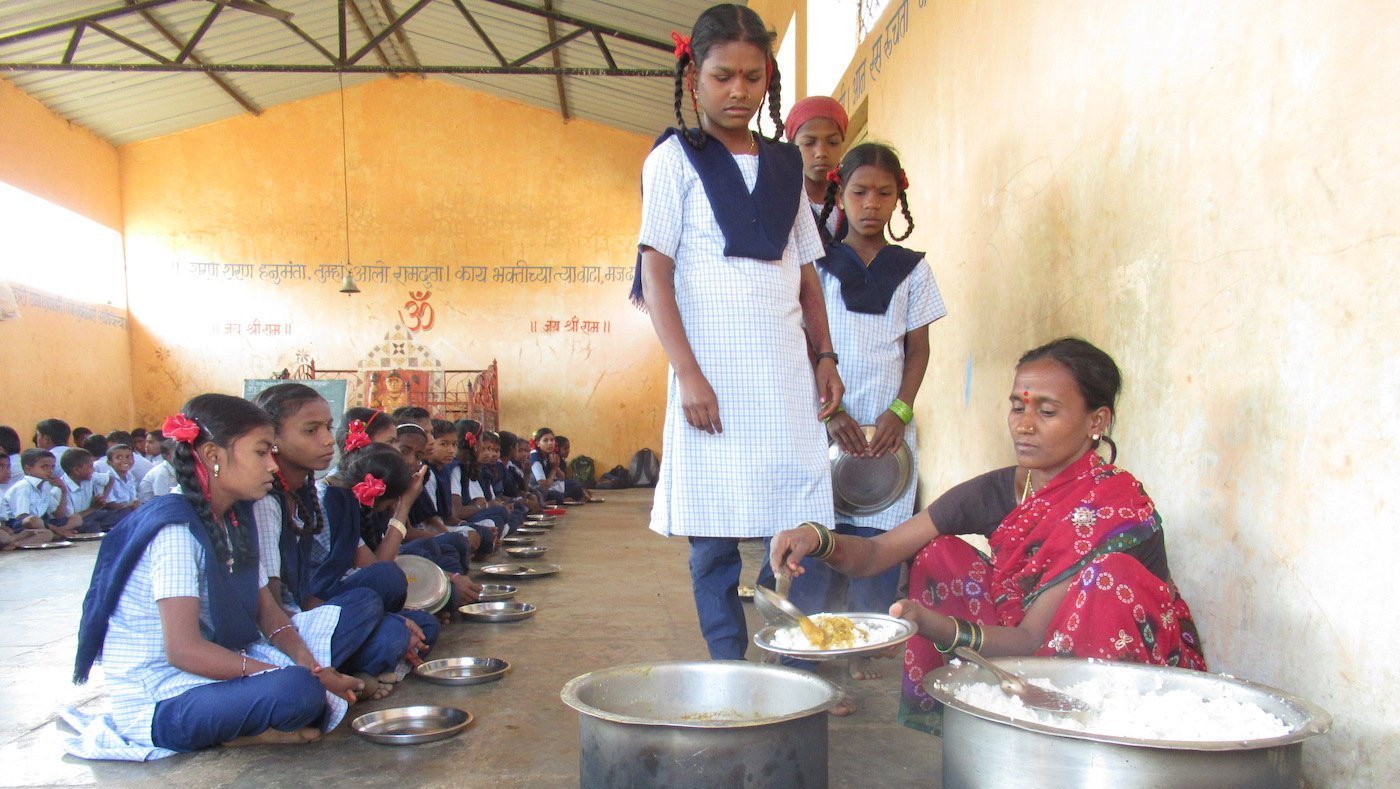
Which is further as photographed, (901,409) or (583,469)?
(583,469)

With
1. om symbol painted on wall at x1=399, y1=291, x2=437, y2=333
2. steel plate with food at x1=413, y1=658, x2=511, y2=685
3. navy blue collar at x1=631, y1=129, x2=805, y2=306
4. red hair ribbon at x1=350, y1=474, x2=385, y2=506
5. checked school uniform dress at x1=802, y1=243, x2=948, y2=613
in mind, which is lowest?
steel plate with food at x1=413, y1=658, x2=511, y2=685

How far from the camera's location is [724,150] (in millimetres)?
2336

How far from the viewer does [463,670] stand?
305cm

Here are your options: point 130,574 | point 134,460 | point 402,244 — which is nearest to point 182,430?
point 130,574

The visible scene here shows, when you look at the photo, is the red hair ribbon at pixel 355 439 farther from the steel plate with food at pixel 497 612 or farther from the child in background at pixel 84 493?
the child in background at pixel 84 493

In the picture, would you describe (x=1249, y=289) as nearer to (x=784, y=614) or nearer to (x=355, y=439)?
(x=784, y=614)

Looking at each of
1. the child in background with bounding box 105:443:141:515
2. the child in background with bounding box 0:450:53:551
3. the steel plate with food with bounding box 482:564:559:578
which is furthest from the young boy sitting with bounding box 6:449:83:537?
the steel plate with food with bounding box 482:564:559:578

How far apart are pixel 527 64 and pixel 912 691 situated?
38.8ft

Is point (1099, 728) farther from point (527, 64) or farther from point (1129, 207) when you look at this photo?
point (527, 64)

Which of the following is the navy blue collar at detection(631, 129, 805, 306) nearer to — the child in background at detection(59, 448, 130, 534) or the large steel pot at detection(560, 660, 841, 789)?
the large steel pot at detection(560, 660, 841, 789)

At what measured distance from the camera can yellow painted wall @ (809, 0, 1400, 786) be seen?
62.2 inches

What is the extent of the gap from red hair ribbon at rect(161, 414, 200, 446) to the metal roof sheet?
8514mm

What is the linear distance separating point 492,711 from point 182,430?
1.11m

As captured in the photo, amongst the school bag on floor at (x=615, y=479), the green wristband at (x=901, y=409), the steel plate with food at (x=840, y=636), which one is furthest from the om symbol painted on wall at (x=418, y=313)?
the steel plate with food at (x=840, y=636)
